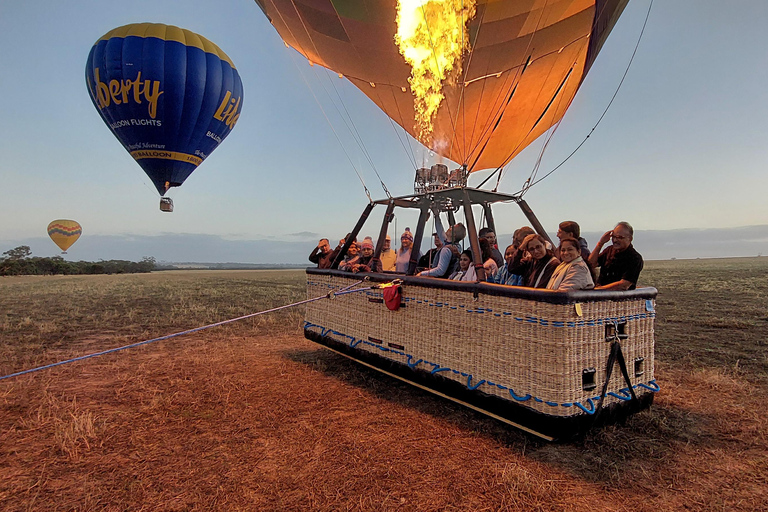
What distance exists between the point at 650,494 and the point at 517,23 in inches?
230

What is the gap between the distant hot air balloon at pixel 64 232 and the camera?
43.2m

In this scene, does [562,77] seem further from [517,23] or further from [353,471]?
[353,471]

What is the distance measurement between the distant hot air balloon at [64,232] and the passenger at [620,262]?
2075 inches

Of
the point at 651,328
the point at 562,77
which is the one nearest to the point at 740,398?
the point at 651,328

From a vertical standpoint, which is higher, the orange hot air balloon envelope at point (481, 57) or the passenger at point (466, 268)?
the orange hot air balloon envelope at point (481, 57)

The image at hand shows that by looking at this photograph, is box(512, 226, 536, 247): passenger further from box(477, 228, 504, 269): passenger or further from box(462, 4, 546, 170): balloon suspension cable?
box(462, 4, 546, 170): balloon suspension cable

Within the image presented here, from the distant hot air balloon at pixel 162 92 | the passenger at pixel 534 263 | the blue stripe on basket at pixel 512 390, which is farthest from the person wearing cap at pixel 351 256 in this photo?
the distant hot air balloon at pixel 162 92

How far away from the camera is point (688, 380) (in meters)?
5.42

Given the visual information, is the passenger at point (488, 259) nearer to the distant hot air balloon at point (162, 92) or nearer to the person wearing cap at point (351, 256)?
the person wearing cap at point (351, 256)

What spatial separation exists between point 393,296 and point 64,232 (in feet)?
168

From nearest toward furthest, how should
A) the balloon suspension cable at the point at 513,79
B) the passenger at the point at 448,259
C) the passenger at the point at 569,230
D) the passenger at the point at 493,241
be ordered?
the passenger at the point at 569,230, the passenger at the point at 448,259, the passenger at the point at 493,241, the balloon suspension cable at the point at 513,79

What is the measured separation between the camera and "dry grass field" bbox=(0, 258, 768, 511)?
9.34 feet

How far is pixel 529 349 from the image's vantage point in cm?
337

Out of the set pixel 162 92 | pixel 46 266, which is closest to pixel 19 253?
pixel 46 266
